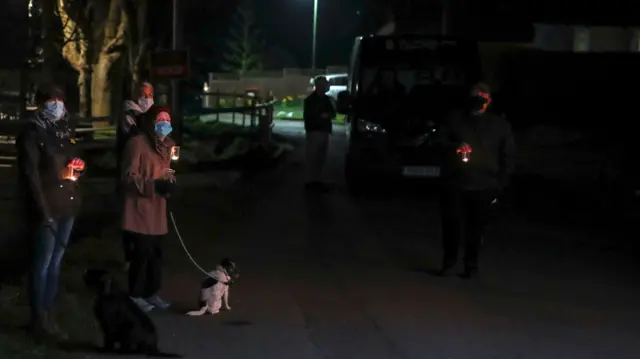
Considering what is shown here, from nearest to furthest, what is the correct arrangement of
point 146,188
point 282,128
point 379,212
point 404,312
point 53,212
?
1. point 53,212
2. point 146,188
3. point 404,312
4. point 379,212
5. point 282,128

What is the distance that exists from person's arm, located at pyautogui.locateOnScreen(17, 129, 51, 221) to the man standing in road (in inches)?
401

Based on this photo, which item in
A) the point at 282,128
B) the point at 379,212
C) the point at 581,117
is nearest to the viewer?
the point at 379,212

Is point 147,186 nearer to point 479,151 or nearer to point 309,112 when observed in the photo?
point 479,151

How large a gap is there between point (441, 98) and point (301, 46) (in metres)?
68.9

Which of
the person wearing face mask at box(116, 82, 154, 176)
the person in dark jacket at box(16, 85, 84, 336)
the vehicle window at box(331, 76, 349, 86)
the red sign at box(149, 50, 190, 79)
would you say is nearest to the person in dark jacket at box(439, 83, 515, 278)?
the person wearing face mask at box(116, 82, 154, 176)

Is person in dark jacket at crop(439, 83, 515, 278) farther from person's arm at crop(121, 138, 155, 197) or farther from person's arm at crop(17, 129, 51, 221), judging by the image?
person's arm at crop(17, 129, 51, 221)

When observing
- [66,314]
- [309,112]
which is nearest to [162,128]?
[66,314]

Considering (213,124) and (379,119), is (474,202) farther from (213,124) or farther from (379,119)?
(213,124)

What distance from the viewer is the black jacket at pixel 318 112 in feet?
54.6

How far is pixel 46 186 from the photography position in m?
6.70

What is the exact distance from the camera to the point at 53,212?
22.1 ft

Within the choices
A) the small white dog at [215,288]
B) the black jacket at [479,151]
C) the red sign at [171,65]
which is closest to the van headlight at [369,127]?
the red sign at [171,65]

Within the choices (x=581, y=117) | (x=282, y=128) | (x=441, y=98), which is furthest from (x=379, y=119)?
(x=282, y=128)

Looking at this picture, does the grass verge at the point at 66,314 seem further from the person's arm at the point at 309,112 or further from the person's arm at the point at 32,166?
the person's arm at the point at 309,112
